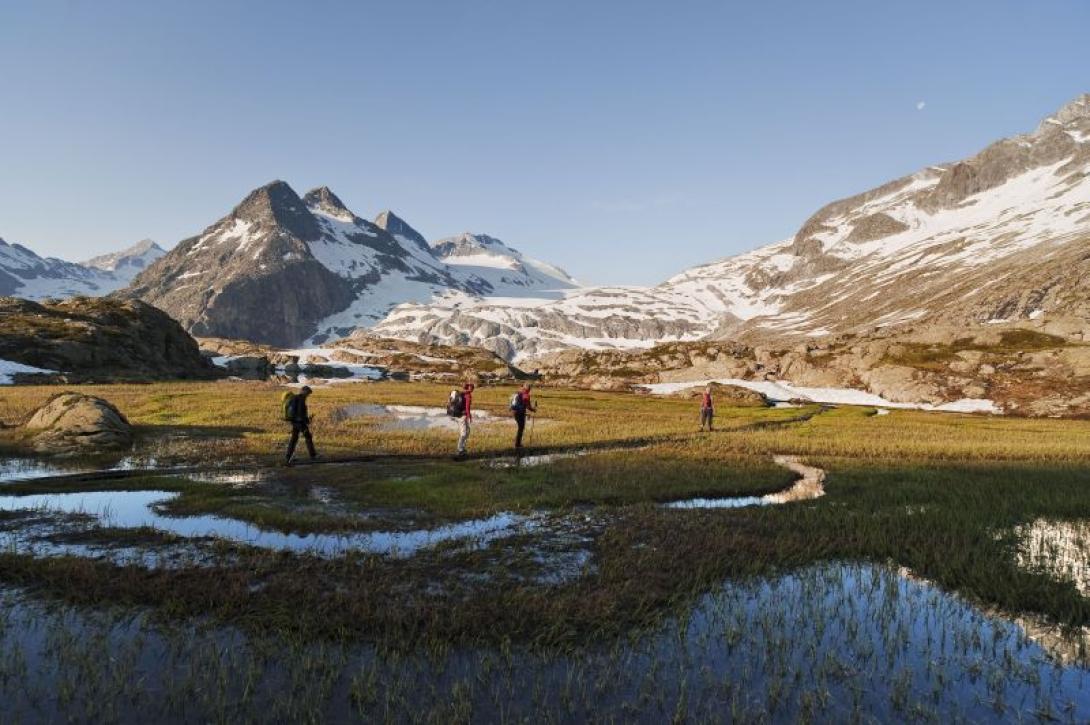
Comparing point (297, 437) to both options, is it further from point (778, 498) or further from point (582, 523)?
point (778, 498)

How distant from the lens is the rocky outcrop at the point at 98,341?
308 feet

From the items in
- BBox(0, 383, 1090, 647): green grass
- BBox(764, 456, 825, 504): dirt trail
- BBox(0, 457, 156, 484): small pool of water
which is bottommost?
BBox(764, 456, 825, 504): dirt trail

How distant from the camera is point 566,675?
8.81 meters

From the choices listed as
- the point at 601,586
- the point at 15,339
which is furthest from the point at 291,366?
the point at 601,586

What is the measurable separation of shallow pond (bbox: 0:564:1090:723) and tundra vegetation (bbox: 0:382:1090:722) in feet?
0.14

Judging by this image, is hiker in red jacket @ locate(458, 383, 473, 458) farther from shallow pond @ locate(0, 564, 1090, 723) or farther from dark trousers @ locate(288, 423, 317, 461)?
shallow pond @ locate(0, 564, 1090, 723)

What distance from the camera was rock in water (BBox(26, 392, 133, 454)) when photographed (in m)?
27.4

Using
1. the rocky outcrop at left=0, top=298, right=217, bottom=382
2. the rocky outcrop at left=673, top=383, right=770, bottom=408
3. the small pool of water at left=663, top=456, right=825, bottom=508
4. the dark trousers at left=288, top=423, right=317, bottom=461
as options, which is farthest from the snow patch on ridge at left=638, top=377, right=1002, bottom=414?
the rocky outcrop at left=0, top=298, right=217, bottom=382

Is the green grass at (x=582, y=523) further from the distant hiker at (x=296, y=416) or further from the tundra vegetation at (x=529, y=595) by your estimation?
the distant hiker at (x=296, y=416)

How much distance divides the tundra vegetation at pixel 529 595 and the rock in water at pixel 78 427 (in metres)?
3.23

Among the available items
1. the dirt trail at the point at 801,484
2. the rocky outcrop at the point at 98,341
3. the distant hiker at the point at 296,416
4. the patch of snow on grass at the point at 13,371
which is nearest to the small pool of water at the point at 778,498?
the dirt trail at the point at 801,484

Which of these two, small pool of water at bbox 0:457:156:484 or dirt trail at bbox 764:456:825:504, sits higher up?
small pool of water at bbox 0:457:156:484

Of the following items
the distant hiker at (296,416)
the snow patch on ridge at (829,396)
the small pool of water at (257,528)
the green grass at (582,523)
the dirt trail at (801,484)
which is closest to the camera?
the green grass at (582,523)

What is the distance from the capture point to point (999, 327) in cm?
9725
